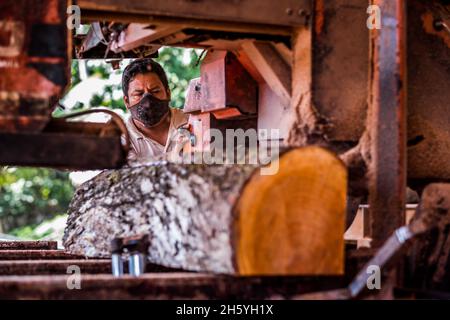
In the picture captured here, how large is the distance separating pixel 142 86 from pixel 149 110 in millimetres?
212

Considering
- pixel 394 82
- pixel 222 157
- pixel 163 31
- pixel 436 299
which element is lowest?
pixel 436 299

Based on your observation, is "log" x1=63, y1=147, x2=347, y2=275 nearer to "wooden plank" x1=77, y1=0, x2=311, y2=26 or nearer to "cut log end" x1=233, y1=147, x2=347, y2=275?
"cut log end" x1=233, y1=147, x2=347, y2=275

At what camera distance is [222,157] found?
375 centimetres

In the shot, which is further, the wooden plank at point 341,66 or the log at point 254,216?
the wooden plank at point 341,66

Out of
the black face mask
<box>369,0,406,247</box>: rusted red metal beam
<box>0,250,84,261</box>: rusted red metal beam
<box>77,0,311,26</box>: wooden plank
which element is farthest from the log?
the black face mask

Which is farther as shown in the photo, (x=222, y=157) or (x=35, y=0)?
(x=222, y=157)

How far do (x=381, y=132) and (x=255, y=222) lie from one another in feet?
3.35

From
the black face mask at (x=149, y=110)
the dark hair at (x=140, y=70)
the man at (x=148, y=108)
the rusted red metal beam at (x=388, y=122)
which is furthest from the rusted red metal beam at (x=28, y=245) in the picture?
the rusted red metal beam at (x=388, y=122)

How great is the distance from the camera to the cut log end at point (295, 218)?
2.99 meters

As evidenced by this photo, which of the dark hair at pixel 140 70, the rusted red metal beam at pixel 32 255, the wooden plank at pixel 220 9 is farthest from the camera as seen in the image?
the dark hair at pixel 140 70

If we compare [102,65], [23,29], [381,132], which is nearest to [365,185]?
[381,132]

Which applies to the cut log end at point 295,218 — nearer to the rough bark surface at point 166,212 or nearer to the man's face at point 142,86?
the rough bark surface at point 166,212

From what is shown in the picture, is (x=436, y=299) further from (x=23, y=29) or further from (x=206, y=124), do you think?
(x=23, y=29)

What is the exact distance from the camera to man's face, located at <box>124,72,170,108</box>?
245 inches
